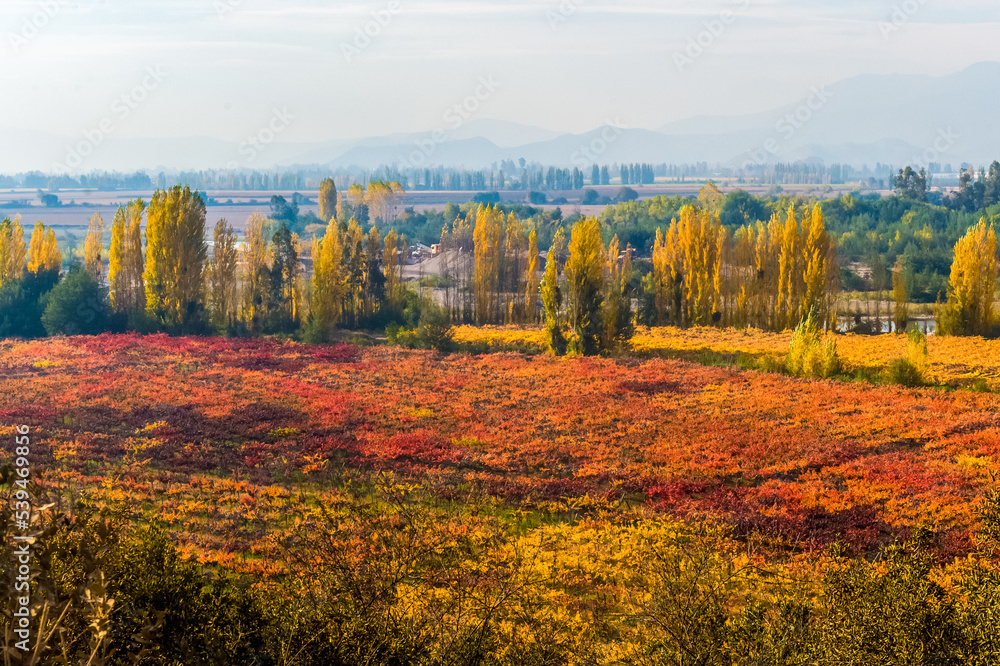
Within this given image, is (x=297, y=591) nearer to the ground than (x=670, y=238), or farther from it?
nearer to the ground

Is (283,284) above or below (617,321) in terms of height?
above

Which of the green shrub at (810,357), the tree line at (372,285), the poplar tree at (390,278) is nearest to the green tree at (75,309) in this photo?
the tree line at (372,285)

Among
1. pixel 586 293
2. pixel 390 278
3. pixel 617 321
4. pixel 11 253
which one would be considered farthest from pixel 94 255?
pixel 617 321

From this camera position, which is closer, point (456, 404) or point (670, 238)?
point (456, 404)

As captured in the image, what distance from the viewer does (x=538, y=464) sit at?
20125 millimetres

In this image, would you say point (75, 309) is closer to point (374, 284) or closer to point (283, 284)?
point (283, 284)

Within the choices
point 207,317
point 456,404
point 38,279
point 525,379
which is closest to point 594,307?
point 525,379

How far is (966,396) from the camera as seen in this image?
26172mm

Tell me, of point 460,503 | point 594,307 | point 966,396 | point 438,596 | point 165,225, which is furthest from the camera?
point 165,225

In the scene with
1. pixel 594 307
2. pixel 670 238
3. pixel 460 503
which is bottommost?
pixel 460 503

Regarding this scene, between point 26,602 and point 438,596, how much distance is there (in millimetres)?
7580

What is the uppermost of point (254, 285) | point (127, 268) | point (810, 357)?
point (127, 268)

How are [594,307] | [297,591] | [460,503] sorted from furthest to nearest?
[594,307] < [460,503] < [297,591]

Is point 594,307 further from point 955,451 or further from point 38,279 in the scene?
point 38,279
